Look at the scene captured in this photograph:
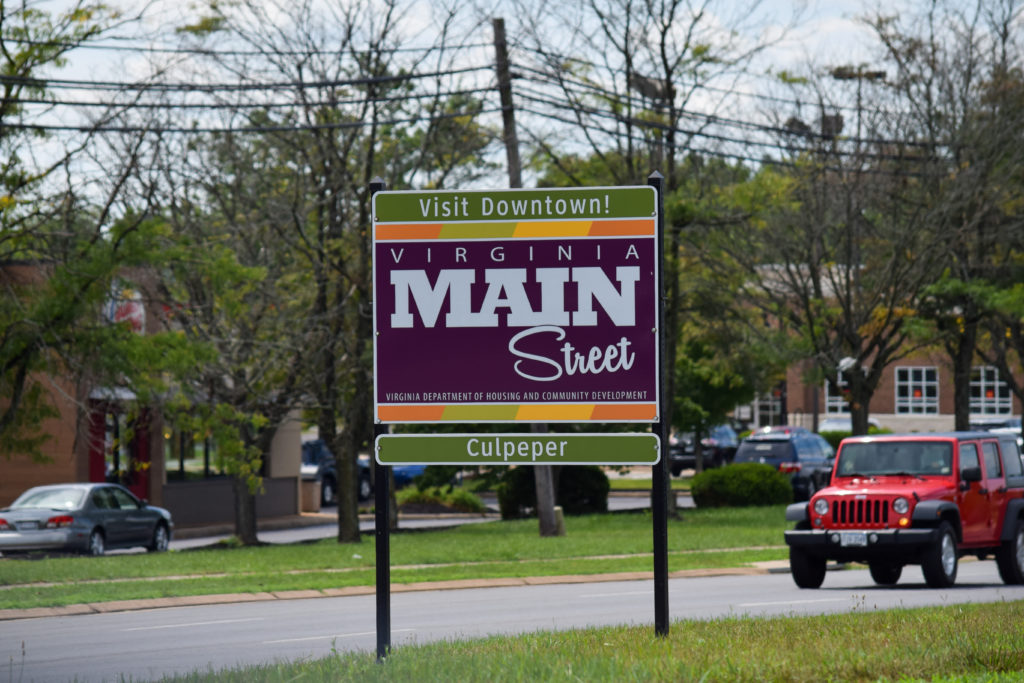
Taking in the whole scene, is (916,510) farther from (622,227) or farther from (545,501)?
(545,501)

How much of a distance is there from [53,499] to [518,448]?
17.4 m

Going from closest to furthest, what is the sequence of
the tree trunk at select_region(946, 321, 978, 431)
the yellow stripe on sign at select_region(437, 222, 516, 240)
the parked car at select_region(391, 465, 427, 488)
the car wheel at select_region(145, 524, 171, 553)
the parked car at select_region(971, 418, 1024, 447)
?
1. the yellow stripe on sign at select_region(437, 222, 516, 240)
2. the car wheel at select_region(145, 524, 171, 553)
3. the tree trunk at select_region(946, 321, 978, 431)
4. the parked car at select_region(391, 465, 427, 488)
5. the parked car at select_region(971, 418, 1024, 447)

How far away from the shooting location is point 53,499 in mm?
24141

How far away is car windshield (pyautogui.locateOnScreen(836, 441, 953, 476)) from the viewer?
16859mm

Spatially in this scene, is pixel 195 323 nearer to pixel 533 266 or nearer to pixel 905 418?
pixel 533 266

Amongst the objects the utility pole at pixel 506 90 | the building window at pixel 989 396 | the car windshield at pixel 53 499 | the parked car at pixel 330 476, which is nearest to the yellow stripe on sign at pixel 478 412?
the utility pole at pixel 506 90

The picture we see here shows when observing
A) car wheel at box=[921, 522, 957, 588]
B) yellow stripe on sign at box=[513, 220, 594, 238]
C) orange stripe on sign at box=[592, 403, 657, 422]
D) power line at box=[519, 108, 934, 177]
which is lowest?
car wheel at box=[921, 522, 957, 588]

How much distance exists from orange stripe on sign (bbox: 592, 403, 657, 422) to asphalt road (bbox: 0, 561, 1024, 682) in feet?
9.54

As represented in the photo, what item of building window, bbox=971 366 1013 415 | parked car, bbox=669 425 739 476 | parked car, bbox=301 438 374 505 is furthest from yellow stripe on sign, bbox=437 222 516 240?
building window, bbox=971 366 1013 415

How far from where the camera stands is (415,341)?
9.24m

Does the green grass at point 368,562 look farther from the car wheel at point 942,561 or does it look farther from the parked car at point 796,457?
the parked car at point 796,457

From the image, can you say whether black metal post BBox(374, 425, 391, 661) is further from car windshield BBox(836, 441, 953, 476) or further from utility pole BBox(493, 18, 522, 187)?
utility pole BBox(493, 18, 522, 187)

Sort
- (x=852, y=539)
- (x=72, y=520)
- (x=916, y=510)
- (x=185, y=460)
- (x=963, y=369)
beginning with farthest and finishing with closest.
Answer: (x=185, y=460) → (x=963, y=369) → (x=72, y=520) → (x=852, y=539) → (x=916, y=510)

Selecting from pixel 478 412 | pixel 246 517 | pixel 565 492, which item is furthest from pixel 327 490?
pixel 478 412
